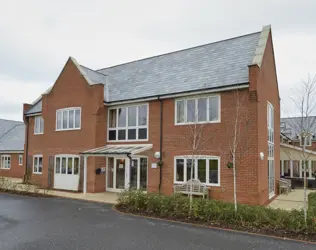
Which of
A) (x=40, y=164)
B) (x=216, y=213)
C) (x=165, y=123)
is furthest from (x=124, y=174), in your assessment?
(x=216, y=213)

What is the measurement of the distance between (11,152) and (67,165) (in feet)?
43.7

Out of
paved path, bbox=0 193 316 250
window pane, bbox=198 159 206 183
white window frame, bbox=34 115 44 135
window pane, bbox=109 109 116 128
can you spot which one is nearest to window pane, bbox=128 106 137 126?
window pane, bbox=109 109 116 128

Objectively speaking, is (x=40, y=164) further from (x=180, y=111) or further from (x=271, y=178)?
(x=271, y=178)

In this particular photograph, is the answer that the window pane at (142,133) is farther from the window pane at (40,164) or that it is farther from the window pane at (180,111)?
the window pane at (40,164)

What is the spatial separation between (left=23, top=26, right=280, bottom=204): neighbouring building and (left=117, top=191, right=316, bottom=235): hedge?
281cm

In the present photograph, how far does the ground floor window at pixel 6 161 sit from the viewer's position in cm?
2839

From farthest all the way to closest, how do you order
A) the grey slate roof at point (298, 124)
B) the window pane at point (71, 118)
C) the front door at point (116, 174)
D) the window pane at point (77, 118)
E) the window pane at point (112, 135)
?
the window pane at point (71, 118), the window pane at point (77, 118), the window pane at point (112, 135), the front door at point (116, 174), the grey slate roof at point (298, 124)

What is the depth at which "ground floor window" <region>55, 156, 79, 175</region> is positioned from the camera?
1761 centimetres

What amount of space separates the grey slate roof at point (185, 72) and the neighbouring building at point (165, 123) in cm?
7

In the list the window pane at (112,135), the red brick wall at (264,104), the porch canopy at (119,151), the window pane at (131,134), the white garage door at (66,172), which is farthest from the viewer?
the white garage door at (66,172)

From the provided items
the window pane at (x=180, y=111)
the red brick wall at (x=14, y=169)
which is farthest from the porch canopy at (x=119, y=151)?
the red brick wall at (x=14, y=169)

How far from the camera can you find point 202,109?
13.8 metres

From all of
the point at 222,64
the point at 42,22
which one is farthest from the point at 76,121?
the point at 222,64

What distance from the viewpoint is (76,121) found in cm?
1798
